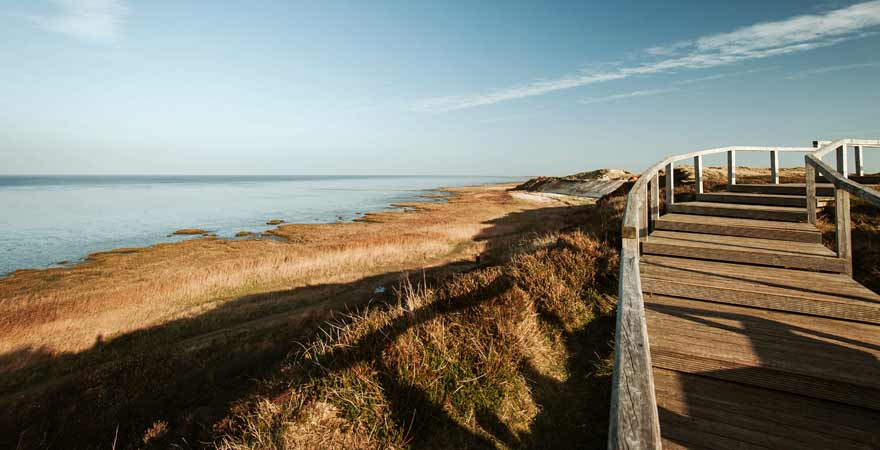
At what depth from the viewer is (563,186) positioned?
2501 inches

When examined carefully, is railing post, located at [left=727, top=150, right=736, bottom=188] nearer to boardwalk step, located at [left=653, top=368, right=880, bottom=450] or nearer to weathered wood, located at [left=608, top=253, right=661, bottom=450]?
boardwalk step, located at [left=653, top=368, right=880, bottom=450]

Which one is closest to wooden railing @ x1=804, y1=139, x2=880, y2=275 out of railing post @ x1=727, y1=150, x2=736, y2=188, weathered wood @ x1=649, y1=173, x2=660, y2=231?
weathered wood @ x1=649, y1=173, x2=660, y2=231

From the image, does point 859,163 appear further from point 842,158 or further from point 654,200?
point 654,200

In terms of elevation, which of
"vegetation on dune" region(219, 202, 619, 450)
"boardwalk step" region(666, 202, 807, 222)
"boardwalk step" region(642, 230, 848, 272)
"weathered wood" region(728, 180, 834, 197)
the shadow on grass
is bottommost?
the shadow on grass

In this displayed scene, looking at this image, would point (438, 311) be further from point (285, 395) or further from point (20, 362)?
point (20, 362)

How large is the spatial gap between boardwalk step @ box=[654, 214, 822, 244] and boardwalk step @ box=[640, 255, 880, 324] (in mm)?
1361

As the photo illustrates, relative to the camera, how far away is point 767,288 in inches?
180

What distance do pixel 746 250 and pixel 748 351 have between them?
9.68 ft

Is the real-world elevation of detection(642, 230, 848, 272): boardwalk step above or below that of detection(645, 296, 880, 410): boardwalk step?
above

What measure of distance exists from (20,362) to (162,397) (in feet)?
18.9

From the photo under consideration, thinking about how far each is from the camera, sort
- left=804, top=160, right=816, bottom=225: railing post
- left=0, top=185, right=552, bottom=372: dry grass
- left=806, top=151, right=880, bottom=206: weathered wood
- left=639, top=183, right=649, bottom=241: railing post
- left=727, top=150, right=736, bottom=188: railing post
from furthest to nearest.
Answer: left=0, top=185, right=552, bottom=372: dry grass < left=727, top=150, right=736, bottom=188: railing post < left=804, top=160, right=816, bottom=225: railing post < left=639, top=183, right=649, bottom=241: railing post < left=806, top=151, right=880, bottom=206: weathered wood

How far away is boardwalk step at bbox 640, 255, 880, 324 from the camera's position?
159 inches

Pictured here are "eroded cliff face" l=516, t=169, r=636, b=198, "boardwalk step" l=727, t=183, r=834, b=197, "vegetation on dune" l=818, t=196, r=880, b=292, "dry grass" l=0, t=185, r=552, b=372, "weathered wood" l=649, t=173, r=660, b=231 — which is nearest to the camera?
"vegetation on dune" l=818, t=196, r=880, b=292

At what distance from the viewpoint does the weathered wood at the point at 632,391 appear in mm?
1521
